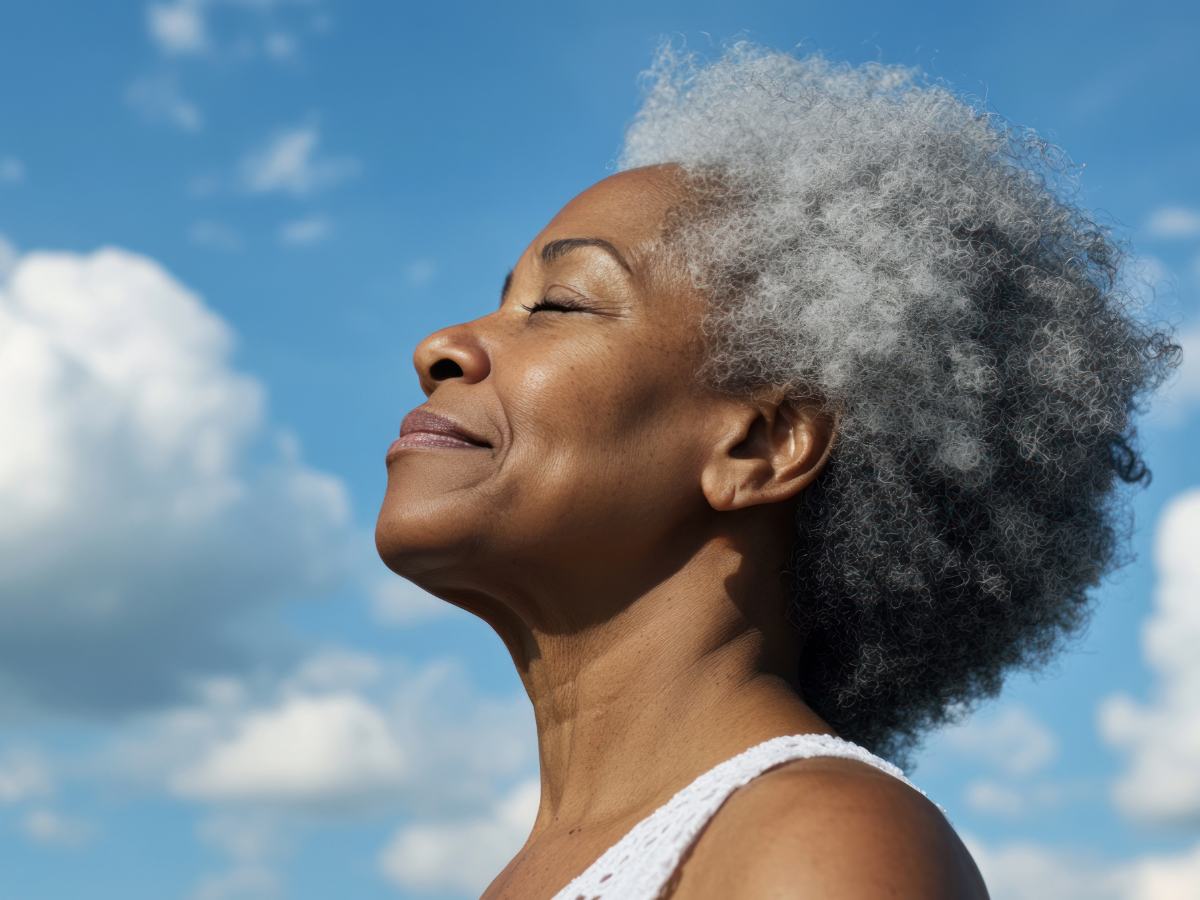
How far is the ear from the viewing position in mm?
3379

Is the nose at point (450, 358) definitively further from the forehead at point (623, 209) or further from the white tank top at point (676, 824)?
the white tank top at point (676, 824)

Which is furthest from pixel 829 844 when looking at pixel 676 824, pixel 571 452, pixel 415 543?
pixel 415 543

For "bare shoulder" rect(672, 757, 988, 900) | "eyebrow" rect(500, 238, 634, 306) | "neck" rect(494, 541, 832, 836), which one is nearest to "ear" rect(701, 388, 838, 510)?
"neck" rect(494, 541, 832, 836)

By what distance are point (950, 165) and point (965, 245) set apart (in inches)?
11.2

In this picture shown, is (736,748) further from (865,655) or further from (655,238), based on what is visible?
(655,238)

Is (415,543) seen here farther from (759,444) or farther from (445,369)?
(759,444)

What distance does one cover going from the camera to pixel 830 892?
2.23 metres

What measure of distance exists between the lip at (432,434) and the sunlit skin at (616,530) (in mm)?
25

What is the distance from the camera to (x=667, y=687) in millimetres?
3277

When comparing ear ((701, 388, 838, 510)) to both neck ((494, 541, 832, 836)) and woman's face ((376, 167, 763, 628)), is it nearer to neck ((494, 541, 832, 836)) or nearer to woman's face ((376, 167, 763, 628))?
woman's face ((376, 167, 763, 628))

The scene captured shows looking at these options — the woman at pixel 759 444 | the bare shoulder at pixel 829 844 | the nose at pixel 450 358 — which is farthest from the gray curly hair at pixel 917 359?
the bare shoulder at pixel 829 844

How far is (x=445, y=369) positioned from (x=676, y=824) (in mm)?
1430

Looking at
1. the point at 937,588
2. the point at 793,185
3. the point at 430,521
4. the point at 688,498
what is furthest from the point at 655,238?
the point at 937,588

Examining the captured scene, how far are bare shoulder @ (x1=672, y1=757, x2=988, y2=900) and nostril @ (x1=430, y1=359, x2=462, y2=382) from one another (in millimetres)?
1417
